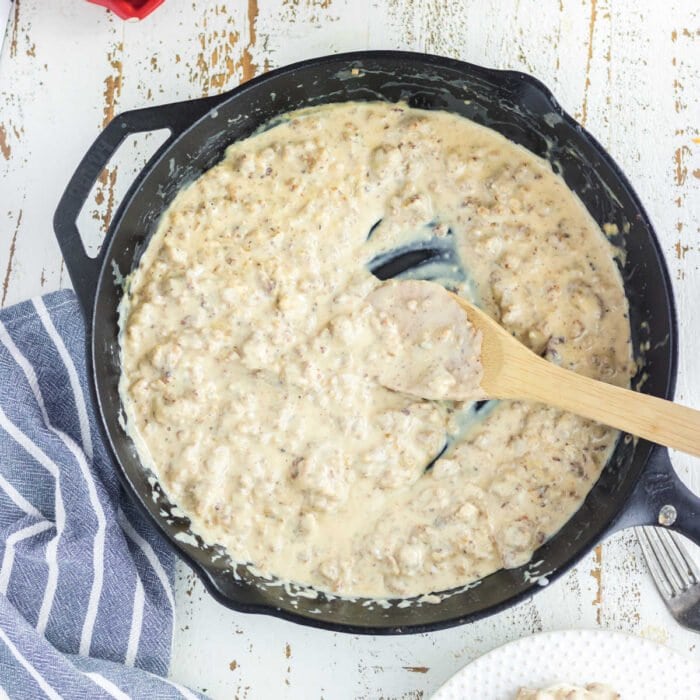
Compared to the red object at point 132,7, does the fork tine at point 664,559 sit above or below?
below

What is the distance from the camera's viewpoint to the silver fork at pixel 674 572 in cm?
174

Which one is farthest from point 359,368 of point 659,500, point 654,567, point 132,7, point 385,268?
point 132,7

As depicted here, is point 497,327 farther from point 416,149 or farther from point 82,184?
point 82,184

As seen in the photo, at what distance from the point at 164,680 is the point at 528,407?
807 millimetres

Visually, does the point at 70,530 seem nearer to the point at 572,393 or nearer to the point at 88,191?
the point at 88,191

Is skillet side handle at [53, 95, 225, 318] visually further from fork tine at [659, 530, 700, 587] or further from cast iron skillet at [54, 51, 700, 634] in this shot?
fork tine at [659, 530, 700, 587]

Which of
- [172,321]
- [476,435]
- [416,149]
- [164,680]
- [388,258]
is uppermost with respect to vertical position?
[416,149]

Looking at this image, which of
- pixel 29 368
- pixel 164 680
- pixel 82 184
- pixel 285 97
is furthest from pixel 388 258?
pixel 164 680

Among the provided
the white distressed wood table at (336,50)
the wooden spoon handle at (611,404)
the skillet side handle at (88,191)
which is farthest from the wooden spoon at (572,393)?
the skillet side handle at (88,191)

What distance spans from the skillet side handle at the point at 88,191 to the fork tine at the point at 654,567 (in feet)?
3.42

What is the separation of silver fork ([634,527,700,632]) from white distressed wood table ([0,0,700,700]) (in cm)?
3

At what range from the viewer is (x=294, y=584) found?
1.74m

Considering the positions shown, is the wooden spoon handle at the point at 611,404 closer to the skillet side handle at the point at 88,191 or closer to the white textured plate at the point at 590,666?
the white textured plate at the point at 590,666

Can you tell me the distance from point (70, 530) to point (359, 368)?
59cm
